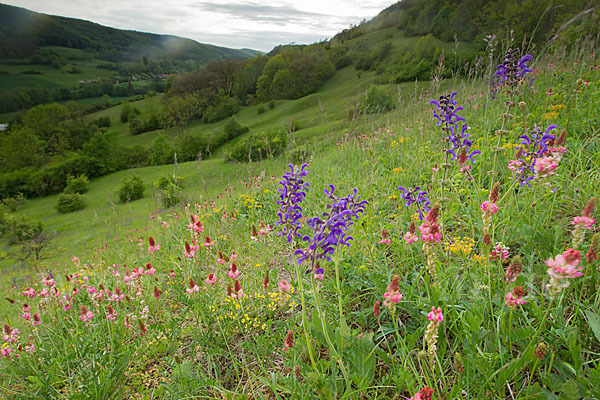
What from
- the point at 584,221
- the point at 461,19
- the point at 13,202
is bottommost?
the point at 13,202

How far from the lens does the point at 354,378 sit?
1633 mm

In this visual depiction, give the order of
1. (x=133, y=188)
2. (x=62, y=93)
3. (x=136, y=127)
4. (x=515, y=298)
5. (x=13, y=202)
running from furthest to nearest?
(x=62, y=93) → (x=136, y=127) → (x=13, y=202) → (x=133, y=188) → (x=515, y=298)

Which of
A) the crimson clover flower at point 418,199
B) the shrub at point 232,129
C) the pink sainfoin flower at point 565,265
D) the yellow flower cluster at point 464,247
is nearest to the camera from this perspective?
the pink sainfoin flower at point 565,265

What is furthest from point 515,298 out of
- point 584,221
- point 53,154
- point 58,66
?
point 58,66

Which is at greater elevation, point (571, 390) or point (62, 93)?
point (62, 93)

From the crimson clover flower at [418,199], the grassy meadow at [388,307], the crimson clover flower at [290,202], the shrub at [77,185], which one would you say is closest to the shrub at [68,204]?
the shrub at [77,185]

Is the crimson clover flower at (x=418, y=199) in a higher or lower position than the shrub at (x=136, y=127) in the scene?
higher

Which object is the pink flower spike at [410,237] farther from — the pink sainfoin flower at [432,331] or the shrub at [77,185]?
the shrub at [77,185]

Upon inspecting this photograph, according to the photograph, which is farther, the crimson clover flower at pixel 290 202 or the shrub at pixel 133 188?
the shrub at pixel 133 188

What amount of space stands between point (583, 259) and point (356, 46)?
306ft

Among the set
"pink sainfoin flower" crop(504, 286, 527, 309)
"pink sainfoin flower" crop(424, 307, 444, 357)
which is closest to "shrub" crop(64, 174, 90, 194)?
"pink sainfoin flower" crop(424, 307, 444, 357)

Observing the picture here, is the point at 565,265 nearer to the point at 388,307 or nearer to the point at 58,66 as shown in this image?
the point at 388,307

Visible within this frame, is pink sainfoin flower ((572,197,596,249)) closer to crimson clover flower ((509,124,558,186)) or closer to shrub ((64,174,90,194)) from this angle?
crimson clover flower ((509,124,558,186))

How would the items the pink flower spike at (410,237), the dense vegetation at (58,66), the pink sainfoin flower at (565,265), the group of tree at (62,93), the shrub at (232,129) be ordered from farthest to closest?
the dense vegetation at (58,66) → the group of tree at (62,93) → the shrub at (232,129) → the pink flower spike at (410,237) → the pink sainfoin flower at (565,265)
